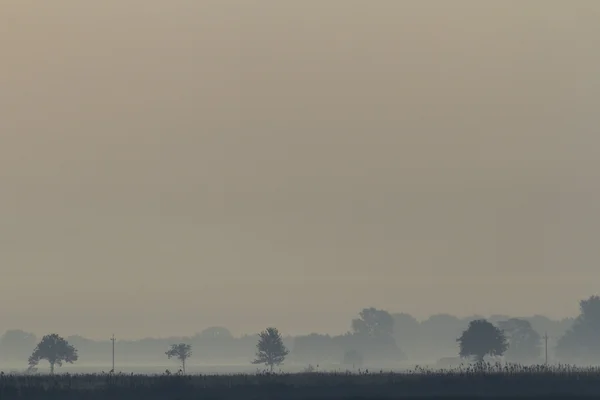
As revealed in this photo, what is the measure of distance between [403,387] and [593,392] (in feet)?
53.6

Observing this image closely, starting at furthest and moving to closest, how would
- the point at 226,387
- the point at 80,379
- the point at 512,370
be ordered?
the point at 512,370, the point at 80,379, the point at 226,387

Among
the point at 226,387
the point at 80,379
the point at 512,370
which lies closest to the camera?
the point at 226,387

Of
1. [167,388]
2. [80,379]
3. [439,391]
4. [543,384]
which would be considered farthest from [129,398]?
[543,384]

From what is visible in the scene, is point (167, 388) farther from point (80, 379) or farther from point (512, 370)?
point (512, 370)

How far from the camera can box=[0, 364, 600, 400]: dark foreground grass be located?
325 ft

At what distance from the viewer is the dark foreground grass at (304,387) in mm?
99125

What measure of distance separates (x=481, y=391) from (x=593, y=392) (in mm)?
9782

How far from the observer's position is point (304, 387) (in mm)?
105750

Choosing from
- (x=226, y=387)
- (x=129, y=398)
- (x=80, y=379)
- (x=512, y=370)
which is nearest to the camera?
(x=129, y=398)

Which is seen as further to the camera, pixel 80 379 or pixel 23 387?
pixel 80 379

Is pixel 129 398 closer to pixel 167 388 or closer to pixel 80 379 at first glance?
pixel 167 388

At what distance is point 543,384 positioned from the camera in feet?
364

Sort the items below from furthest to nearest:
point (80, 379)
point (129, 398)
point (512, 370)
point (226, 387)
Answer: point (512, 370)
point (80, 379)
point (226, 387)
point (129, 398)

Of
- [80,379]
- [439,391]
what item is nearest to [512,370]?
[439,391]
